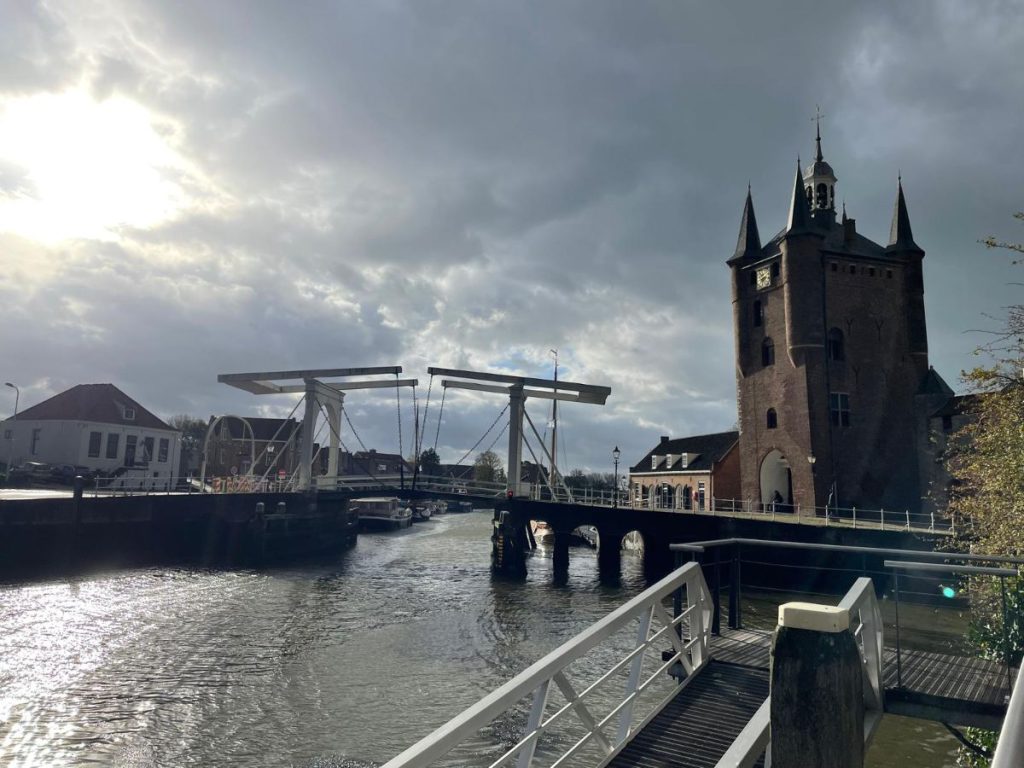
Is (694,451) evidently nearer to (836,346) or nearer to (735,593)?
(836,346)

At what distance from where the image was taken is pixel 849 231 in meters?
31.0

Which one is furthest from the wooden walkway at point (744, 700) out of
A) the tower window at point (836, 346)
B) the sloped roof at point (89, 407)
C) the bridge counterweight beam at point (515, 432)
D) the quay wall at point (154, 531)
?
the sloped roof at point (89, 407)

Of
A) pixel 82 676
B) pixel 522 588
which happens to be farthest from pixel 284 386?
pixel 82 676

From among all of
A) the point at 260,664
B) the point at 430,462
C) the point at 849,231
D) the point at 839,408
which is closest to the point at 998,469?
the point at 260,664

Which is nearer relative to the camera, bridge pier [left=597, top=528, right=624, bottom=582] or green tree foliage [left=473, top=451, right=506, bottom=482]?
bridge pier [left=597, top=528, right=624, bottom=582]

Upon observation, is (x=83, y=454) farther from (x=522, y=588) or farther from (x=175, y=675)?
(x=175, y=675)

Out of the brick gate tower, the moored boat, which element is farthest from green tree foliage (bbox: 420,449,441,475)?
the brick gate tower

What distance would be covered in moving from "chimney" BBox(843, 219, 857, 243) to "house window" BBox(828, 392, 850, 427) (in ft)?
25.1

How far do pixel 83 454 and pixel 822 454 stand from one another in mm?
36947

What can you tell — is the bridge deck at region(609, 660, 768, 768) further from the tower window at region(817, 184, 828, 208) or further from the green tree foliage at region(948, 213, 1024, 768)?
the tower window at region(817, 184, 828, 208)

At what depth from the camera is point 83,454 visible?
119 ft

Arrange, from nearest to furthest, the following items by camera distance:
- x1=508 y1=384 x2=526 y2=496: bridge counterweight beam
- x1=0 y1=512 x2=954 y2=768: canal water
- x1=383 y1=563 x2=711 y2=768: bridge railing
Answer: x1=383 y1=563 x2=711 y2=768: bridge railing
x1=0 y1=512 x2=954 y2=768: canal water
x1=508 y1=384 x2=526 y2=496: bridge counterweight beam

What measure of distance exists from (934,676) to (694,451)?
116 ft

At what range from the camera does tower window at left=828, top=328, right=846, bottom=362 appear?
28.5 metres
